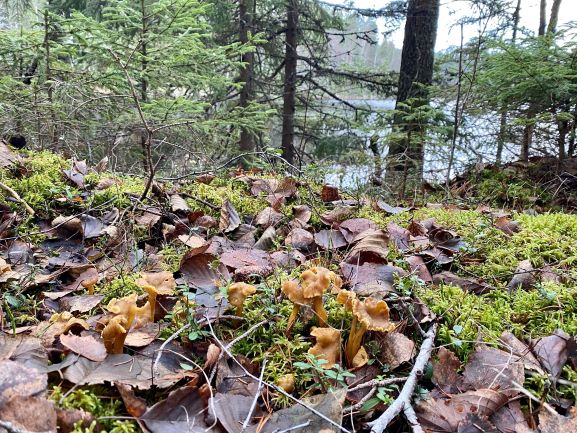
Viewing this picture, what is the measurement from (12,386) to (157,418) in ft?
1.14

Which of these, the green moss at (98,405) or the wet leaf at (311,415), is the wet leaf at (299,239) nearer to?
the wet leaf at (311,415)

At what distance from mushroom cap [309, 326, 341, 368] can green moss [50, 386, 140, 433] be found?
0.59 meters

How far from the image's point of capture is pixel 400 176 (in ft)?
18.4

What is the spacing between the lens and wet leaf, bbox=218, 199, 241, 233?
8.21 ft

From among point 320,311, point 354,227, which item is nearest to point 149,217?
point 354,227

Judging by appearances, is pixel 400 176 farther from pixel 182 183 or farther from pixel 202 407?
pixel 202 407

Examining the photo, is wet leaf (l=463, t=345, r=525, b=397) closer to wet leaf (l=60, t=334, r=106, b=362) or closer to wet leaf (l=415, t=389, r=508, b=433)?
wet leaf (l=415, t=389, r=508, b=433)

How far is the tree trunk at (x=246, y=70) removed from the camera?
847cm

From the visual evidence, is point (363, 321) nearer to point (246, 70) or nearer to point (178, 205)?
point (178, 205)

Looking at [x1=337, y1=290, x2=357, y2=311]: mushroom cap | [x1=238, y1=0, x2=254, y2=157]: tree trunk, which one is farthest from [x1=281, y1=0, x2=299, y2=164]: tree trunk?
[x1=337, y1=290, x2=357, y2=311]: mushroom cap

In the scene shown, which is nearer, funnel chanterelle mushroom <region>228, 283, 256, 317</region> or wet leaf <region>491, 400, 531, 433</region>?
wet leaf <region>491, 400, 531, 433</region>

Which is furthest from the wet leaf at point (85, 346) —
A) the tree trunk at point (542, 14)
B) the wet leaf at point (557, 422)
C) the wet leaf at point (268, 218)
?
the tree trunk at point (542, 14)

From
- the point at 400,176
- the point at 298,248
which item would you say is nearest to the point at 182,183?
Result: the point at 298,248

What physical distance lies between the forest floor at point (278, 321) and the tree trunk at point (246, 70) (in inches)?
251
